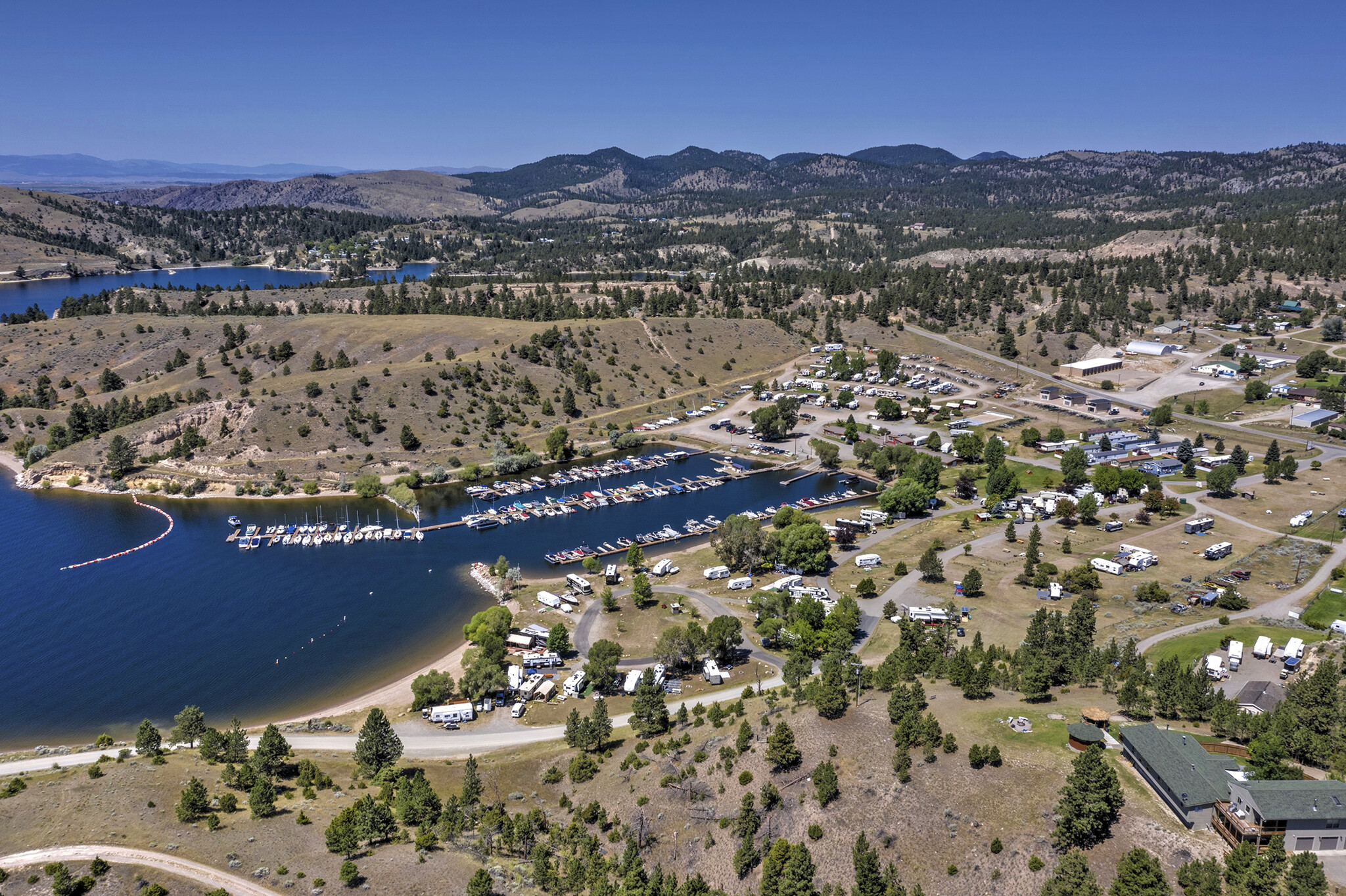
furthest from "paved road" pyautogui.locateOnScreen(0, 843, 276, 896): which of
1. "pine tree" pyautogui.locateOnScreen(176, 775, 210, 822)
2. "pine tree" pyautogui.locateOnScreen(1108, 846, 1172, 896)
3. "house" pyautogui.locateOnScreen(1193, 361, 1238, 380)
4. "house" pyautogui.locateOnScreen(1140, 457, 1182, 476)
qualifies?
"house" pyautogui.locateOnScreen(1193, 361, 1238, 380)

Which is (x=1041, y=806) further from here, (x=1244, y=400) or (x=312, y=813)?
(x=1244, y=400)

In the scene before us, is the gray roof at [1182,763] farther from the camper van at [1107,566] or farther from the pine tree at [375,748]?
the pine tree at [375,748]

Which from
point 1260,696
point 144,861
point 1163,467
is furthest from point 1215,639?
point 144,861

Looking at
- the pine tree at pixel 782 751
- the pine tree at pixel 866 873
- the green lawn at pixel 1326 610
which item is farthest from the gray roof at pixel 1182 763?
the green lawn at pixel 1326 610

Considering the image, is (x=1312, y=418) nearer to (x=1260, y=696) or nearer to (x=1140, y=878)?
(x=1260, y=696)

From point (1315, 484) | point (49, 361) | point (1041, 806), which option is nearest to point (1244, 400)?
point (1315, 484)

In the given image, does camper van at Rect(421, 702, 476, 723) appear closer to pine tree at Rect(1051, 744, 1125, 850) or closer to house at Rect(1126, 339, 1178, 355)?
pine tree at Rect(1051, 744, 1125, 850)

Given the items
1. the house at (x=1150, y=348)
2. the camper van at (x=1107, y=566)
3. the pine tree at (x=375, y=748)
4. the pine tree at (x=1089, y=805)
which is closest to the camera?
the pine tree at (x=1089, y=805)
